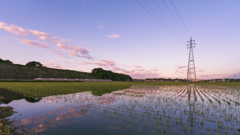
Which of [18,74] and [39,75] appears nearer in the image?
[18,74]

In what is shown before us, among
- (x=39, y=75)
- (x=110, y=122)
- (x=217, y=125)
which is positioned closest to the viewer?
(x=217, y=125)

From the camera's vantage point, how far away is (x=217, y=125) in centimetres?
870

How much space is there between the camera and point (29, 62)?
155125 millimetres

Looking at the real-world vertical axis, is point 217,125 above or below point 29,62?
below

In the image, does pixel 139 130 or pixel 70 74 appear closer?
pixel 139 130

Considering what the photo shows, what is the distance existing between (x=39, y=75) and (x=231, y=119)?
139468 millimetres

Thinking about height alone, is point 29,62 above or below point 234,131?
above

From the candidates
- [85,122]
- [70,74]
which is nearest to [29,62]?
[70,74]

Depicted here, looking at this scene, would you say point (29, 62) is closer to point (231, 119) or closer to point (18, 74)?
point (18, 74)

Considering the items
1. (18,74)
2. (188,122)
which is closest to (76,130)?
(188,122)

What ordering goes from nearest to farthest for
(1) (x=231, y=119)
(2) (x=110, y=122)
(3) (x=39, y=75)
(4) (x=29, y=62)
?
(2) (x=110, y=122), (1) (x=231, y=119), (3) (x=39, y=75), (4) (x=29, y=62)

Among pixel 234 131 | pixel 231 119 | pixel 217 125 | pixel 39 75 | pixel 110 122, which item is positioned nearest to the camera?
pixel 234 131

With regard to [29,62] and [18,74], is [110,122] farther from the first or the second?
[29,62]

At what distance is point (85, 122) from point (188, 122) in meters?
8.08
